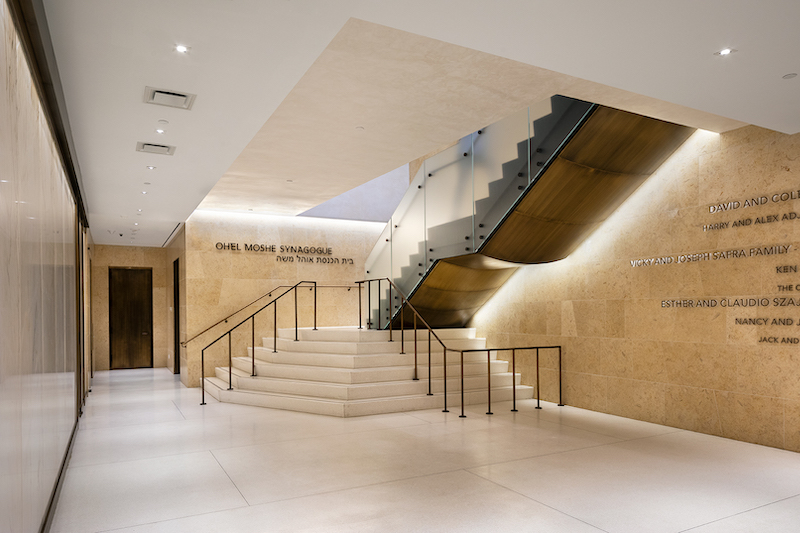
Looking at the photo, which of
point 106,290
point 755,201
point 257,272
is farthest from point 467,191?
point 106,290

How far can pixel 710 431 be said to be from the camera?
6.10 meters

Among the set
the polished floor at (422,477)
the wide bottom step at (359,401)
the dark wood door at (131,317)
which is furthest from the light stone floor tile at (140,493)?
the dark wood door at (131,317)

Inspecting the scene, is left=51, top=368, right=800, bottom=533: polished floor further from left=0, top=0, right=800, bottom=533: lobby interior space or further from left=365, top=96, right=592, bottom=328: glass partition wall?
left=365, top=96, right=592, bottom=328: glass partition wall

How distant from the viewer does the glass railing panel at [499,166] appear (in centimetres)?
677

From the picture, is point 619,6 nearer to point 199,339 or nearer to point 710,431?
point 710,431

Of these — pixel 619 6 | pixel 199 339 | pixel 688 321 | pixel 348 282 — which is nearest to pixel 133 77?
pixel 619 6

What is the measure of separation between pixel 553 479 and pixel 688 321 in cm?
291

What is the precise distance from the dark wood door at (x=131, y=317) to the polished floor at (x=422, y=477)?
335 inches

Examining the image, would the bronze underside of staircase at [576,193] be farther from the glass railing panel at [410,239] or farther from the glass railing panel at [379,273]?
the glass railing panel at [379,273]

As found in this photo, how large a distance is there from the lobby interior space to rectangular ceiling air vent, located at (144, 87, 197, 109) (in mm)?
45

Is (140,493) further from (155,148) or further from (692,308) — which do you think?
(692,308)

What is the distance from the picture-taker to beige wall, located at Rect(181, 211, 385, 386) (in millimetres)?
10945

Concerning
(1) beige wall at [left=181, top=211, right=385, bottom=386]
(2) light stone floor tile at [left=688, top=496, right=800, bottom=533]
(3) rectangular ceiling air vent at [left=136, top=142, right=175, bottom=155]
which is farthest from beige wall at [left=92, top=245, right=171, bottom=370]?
(2) light stone floor tile at [left=688, top=496, right=800, bottom=533]

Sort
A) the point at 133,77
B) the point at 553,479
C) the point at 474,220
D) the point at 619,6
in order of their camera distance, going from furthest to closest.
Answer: the point at 474,220 → the point at 553,479 → the point at 133,77 → the point at 619,6
